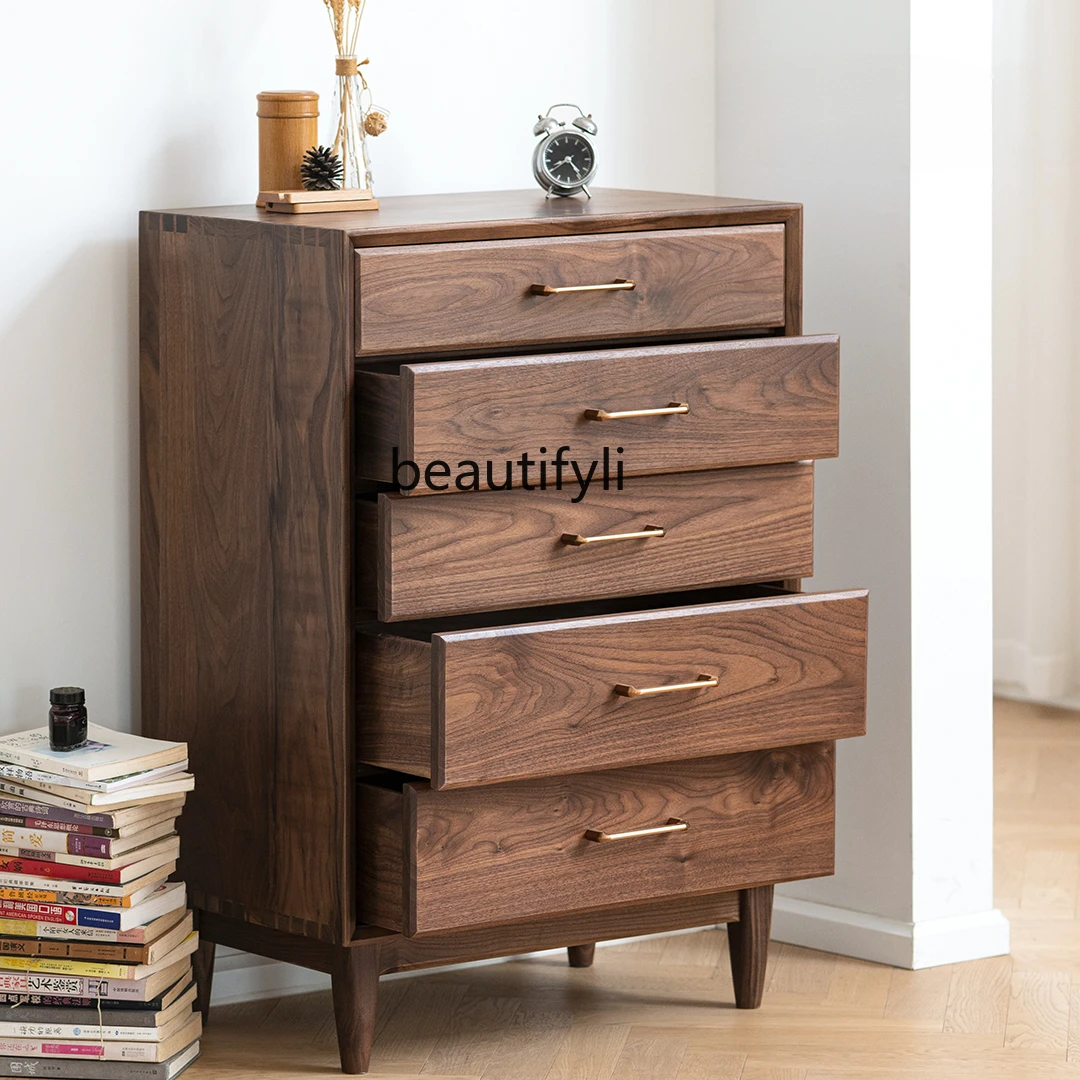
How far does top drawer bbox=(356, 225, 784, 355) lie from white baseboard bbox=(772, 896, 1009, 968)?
0.83 metres

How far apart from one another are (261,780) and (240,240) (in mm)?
585

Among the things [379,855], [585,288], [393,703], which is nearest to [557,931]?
[379,855]

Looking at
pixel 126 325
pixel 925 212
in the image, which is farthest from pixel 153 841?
pixel 925 212

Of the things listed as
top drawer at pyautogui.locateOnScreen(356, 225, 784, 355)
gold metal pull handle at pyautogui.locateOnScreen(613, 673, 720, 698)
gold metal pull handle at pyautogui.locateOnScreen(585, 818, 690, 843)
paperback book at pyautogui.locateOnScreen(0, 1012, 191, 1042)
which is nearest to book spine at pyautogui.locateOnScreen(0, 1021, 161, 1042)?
paperback book at pyautogui.locateOnScreen(0, 1012, 191, 1042)

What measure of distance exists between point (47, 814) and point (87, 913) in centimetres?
11

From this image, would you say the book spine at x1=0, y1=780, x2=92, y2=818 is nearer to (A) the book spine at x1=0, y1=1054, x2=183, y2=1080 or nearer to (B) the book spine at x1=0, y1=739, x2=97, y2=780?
(B) the book spine at x1=0, y1=739, x2=97, y2=780

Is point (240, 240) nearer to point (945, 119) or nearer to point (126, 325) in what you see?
point (126, 325)

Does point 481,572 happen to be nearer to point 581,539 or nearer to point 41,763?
point 581,539

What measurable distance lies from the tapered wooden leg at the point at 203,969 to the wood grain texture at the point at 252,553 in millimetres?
74

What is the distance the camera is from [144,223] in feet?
7.47

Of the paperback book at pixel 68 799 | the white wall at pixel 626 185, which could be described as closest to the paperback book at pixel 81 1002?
the paperback book at pixel 68 799

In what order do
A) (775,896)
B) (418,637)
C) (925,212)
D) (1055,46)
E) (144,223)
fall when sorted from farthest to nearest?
(1055,46), (775,896), (925,212), (144,223), (418,637)

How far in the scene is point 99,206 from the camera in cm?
230

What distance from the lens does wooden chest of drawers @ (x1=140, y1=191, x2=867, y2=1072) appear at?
204 centimetres
